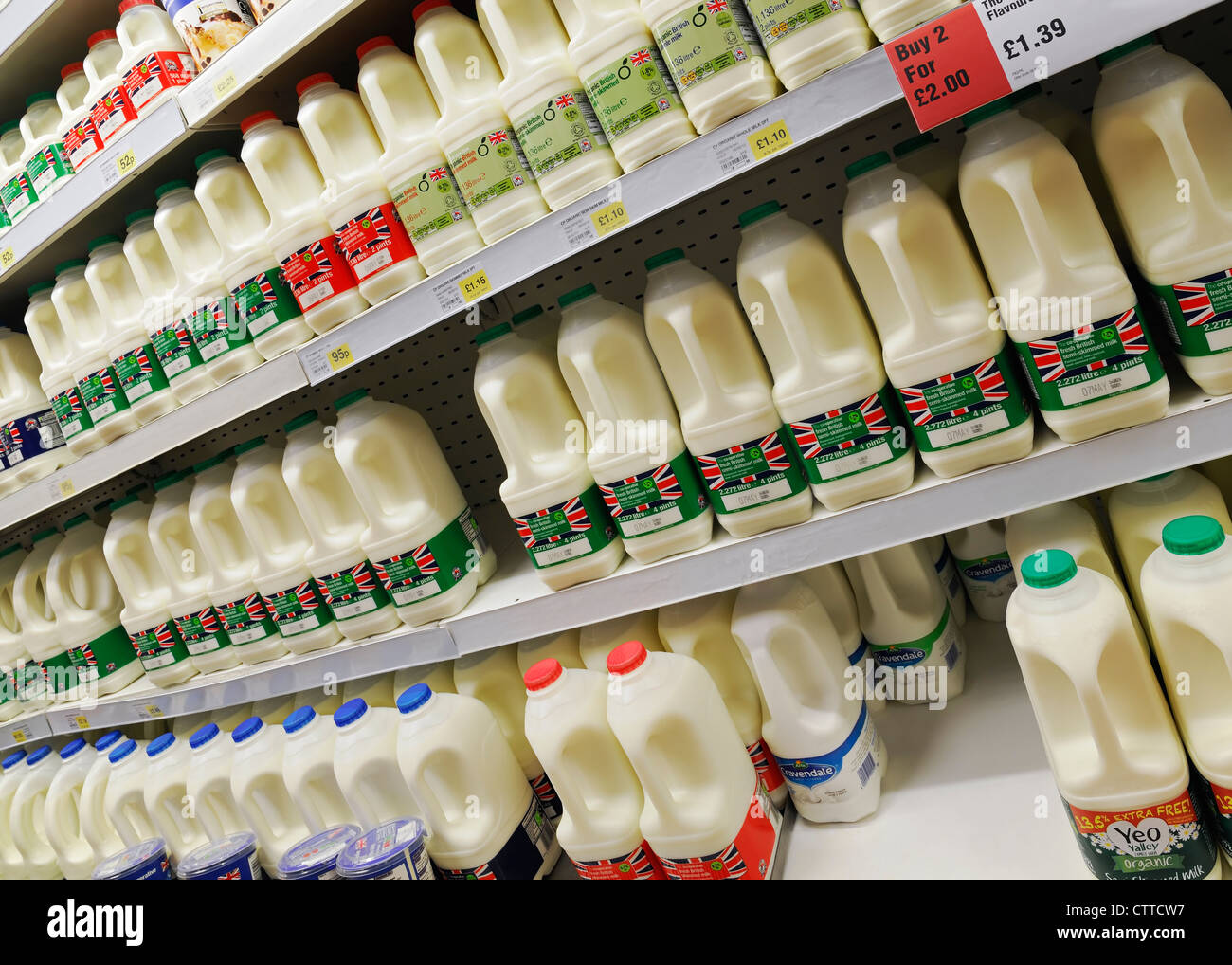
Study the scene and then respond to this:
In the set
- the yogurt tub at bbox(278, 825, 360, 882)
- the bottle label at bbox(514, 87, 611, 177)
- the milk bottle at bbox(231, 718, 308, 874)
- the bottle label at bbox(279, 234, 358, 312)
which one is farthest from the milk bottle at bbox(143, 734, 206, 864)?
the bottle label at bbox(514, 87, 611, 177)

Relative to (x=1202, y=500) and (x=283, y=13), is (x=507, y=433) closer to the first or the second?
(x=283, y=13)

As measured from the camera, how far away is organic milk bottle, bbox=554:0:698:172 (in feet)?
3.44

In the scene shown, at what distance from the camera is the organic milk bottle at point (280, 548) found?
1589mm

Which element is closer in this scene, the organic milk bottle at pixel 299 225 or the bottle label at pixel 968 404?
the bottle label at pixel 968 404

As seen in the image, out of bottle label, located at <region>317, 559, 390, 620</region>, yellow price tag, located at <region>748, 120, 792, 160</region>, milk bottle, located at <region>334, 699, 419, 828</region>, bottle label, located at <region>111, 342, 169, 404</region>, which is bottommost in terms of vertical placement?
milk bottle, located at <region>334, 699, 419, 828</region>

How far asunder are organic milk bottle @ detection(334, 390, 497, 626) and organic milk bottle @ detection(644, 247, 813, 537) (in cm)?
54

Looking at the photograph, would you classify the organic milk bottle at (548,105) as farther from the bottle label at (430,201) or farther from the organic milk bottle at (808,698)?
the organic milk bottle at (808,698)

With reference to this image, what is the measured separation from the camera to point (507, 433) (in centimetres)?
129

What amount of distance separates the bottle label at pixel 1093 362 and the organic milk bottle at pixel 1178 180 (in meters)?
0.06

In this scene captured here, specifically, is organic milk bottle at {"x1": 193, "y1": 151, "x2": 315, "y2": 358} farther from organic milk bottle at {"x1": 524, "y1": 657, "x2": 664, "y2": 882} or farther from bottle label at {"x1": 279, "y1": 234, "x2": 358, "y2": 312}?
organic milk bottle at {"x1": 524, "y1": 657, "x2": 664, "y2": 882}

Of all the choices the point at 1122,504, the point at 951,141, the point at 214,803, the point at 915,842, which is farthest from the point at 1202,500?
the point at 214,803

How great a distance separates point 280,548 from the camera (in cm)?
162

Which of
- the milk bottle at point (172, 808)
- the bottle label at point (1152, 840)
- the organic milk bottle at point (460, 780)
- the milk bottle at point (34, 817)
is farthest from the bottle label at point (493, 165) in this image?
the milk bottle at point (34, 817)
